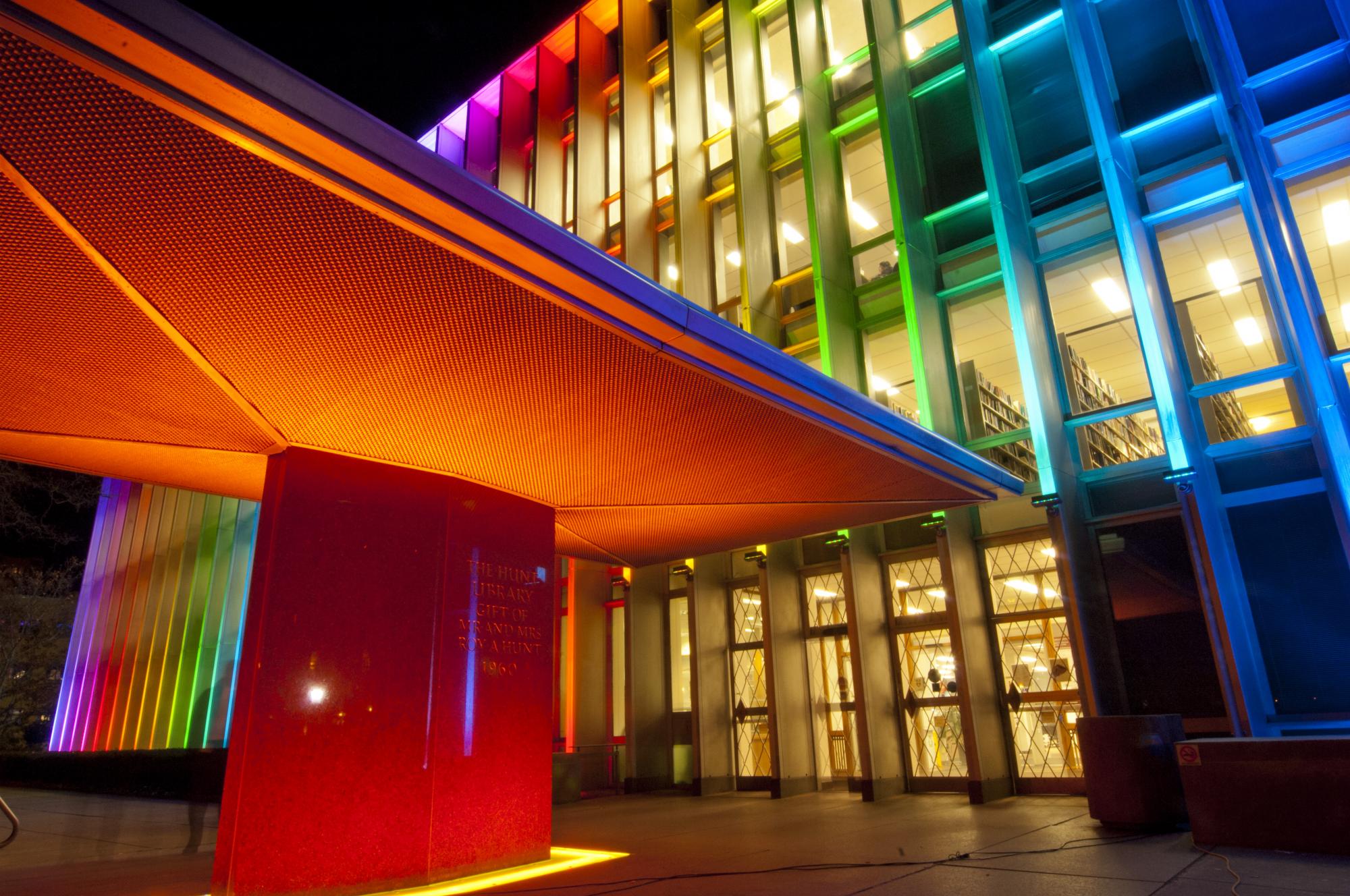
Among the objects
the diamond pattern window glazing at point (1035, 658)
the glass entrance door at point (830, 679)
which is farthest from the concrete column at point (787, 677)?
the diamond pattern window glazing at point (1035, 658)

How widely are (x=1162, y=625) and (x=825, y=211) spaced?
8.12 metres

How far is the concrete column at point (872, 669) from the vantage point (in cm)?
1073

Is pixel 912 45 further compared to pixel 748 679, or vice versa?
pixel 912 45

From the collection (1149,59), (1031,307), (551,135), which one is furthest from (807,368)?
(551,135)

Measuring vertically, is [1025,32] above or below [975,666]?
above

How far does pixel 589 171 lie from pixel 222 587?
14.6 meters

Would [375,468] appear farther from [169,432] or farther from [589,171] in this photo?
[589,171]

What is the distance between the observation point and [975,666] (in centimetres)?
1045

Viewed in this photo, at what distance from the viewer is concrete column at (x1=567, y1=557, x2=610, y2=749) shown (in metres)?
15.2

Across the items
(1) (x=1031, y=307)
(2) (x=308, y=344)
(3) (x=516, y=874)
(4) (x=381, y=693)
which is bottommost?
(3) (x=516, y=874)

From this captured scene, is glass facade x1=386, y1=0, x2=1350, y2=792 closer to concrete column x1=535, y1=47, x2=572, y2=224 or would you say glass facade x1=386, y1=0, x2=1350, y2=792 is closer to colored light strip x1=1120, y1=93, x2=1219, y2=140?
colored light strip x1=1120, y1=93, x2=1219, y2=140

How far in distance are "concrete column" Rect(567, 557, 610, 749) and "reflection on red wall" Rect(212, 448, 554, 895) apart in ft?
27.8

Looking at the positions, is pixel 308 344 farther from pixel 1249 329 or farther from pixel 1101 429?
pixel 1249 329

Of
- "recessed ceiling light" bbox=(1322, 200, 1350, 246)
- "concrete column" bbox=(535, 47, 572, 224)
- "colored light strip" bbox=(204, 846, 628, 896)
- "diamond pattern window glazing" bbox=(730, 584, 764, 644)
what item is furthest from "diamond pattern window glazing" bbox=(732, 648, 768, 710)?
Result: "concrete column" bbox=(535, 47, 572, 224)
